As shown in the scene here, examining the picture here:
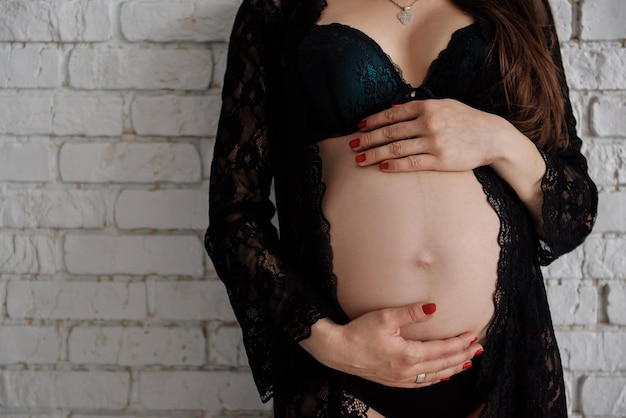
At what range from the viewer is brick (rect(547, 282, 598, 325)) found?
1.40 meters

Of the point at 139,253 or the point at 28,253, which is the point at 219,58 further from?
the point at 28,253

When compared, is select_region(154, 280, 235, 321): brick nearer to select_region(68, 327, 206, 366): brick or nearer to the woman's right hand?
select_region(68, 327, 206, 366): brick

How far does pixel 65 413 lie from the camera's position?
57.4 inches

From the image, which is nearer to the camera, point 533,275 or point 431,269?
point 431,269

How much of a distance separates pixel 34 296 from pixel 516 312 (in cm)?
103

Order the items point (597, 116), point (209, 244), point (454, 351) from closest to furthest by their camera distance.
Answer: point (454, 351), point (209, 244), point (597, 116)

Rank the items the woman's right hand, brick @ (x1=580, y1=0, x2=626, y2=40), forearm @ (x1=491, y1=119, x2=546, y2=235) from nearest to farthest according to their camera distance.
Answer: the woman's right hand
forearm @ (x1=491, y1=119, x2=546, y2=235)
brick @ (x1=580, y1=0, x2=626, y2=40)

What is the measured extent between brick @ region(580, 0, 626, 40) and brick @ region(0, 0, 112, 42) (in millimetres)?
1021

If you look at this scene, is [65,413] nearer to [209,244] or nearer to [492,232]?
[209,244]

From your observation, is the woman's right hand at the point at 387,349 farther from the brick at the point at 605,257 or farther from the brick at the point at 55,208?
the brick at the point at 55,208

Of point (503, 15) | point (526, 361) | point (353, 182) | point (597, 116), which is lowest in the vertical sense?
point (526, 361)

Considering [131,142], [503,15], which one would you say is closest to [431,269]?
[503,15]

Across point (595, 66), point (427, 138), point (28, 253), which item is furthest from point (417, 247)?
point (28, 253)

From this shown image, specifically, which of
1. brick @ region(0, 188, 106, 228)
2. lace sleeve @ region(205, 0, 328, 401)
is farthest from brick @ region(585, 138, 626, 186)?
brick @ region(0, 188, 106, 228)
